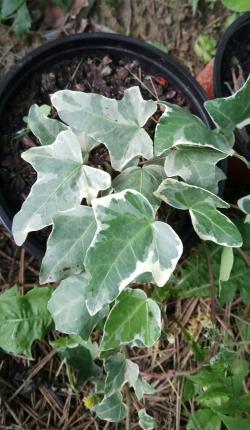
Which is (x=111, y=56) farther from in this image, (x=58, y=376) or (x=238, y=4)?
(x=58, y=376)

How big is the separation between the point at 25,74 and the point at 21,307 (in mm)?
457

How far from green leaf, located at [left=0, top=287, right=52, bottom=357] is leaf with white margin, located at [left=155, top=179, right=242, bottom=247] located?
35 cm

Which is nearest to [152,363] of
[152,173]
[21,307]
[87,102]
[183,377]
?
[183,377]

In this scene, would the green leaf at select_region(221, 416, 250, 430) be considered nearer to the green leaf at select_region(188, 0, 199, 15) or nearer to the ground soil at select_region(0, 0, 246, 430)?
the ground soil at select_region(0, 0, 246, 430)

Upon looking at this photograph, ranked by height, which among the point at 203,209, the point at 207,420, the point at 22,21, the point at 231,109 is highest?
the point at 22,21

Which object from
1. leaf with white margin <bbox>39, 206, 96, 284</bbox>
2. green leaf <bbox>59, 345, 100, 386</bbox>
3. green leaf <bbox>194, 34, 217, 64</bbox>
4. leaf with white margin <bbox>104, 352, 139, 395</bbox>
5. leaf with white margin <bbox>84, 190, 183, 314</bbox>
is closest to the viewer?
leaf with white margin <bbox>84, 190, 183, 314</bbox>

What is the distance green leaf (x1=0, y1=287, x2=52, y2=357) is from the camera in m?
1.00

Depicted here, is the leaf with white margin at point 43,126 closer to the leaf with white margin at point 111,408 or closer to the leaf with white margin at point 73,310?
the leaf with white margin at point 73,310

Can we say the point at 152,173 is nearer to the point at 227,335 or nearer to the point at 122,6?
the point at 227,335

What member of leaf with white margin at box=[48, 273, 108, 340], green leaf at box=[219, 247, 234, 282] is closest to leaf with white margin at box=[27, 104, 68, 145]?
leaf with white margin at box=[48, 273, 108, 340]

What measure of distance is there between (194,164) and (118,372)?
392 mm

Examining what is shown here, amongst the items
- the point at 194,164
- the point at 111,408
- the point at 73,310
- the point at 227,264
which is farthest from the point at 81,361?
the point at 194,164

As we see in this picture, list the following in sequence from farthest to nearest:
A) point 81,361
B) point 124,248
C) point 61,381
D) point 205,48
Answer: point 205,48
point 61,381
point 81,361
point 124,248

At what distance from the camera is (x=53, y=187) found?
0.87m
